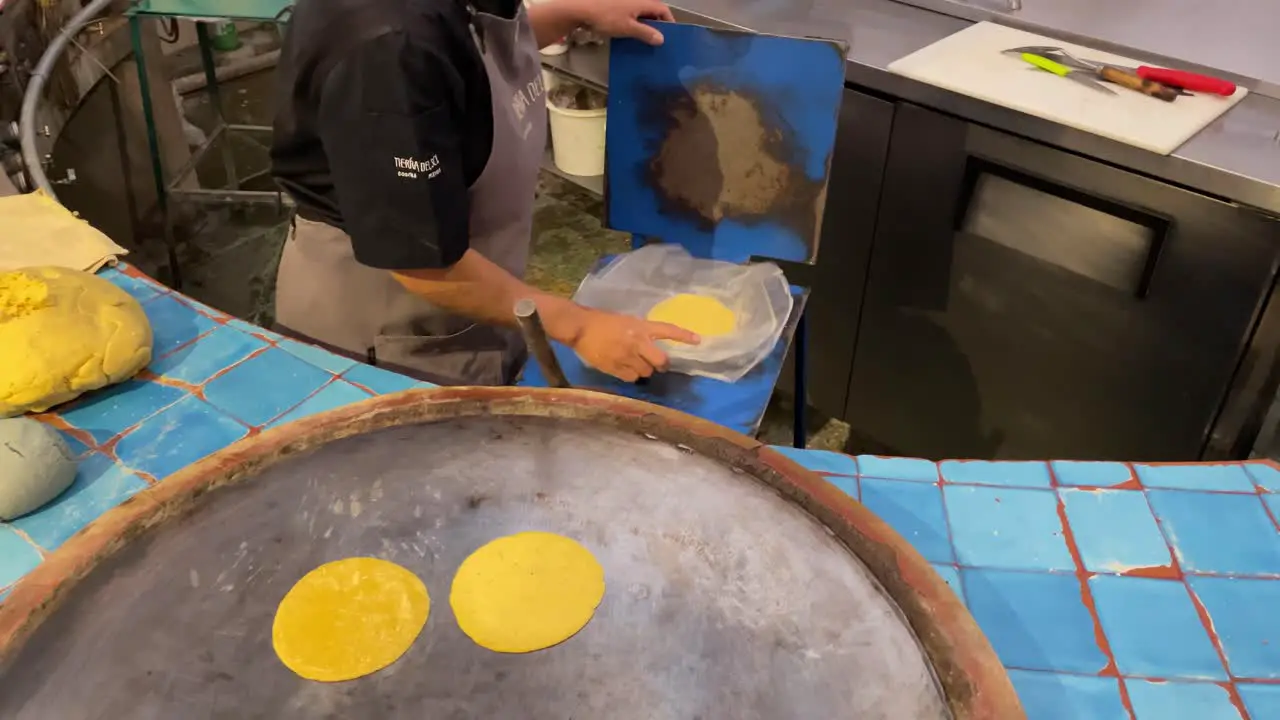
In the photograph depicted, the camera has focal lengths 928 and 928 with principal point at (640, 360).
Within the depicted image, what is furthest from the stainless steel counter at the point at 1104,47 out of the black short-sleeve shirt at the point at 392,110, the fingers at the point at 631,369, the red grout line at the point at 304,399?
the red grout line at the point at 304,399

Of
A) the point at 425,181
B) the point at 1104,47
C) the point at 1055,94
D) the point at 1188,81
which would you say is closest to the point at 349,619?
the point at 425,181

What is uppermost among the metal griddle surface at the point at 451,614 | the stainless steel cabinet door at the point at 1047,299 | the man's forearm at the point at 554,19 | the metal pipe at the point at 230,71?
the man's forearm at the point at 554,19

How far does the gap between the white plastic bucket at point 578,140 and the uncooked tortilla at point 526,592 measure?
178cm

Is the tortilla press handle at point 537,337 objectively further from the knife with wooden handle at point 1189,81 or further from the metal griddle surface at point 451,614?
the knife with wooden handle at point 1189,81

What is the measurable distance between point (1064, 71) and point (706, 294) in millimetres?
772

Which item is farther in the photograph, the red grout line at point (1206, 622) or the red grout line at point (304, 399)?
the red grout line at point (304, 399)

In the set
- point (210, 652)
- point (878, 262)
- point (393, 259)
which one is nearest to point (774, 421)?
point (878, 262)

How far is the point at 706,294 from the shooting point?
1528mm

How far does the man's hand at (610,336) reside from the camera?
3.85 feet

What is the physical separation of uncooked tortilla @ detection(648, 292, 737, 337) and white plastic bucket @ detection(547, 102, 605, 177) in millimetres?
1026

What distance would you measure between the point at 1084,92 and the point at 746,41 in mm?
632

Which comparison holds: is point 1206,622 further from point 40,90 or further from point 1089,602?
point 40,90

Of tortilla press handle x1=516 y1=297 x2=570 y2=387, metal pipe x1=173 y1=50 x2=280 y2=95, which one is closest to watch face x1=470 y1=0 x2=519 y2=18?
tortilla press handle x1=516 y1=297 x2=570 y2=387

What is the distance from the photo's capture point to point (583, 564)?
748 mm
